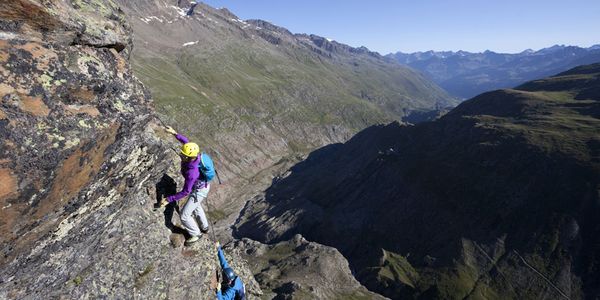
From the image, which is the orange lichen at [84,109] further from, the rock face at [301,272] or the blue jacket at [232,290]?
the rock face at [301,272]

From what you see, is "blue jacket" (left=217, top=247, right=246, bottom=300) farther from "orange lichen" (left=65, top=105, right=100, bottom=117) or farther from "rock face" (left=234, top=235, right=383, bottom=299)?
"rock face" (left=234, top=235, right=383, bottom=299)

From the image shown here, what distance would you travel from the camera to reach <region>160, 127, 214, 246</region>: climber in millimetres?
18625

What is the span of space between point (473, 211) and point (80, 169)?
135 meters

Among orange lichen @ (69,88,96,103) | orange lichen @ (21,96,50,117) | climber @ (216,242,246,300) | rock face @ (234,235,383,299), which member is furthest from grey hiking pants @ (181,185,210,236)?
rock face @ (234,235,383,299)

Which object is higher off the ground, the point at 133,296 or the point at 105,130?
the point at 105,130

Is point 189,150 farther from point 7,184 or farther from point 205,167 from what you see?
point 7,184

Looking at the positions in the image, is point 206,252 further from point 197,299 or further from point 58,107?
point 58,107

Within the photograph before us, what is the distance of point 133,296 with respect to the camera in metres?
17.2

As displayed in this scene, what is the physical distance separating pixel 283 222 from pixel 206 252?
142 meters

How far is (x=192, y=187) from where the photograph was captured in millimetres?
19359

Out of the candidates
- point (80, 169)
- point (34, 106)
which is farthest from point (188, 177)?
point (34, 106)

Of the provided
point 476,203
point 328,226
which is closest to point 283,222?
point 328,226

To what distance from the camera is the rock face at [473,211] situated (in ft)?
366

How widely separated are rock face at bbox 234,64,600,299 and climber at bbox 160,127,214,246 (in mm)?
105591
